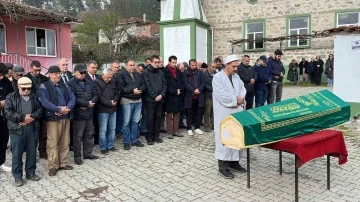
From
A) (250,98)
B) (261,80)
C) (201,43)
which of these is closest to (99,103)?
(250,98)

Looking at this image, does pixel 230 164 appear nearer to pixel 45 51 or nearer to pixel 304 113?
pixel 304 113

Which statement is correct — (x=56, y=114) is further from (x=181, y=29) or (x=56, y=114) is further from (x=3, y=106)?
(x=181, y=29)

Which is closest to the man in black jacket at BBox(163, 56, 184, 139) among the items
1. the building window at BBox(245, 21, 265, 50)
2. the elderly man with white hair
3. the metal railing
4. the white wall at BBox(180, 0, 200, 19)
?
the elderly man with white hair

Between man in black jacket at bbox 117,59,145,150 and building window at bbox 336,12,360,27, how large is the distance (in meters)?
16.7

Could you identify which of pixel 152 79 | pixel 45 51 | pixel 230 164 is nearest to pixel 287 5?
pixel 45 51

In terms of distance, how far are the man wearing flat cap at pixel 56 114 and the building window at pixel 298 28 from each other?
60.1 feet

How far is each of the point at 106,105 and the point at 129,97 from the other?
25.7 inches

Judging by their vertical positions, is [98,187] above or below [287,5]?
below

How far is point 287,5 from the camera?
21.2 metres

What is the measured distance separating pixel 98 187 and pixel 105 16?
27.5 metres

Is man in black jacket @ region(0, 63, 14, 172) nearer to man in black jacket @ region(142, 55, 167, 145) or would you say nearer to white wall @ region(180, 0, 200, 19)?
man in black jacket @ region(142, 55, 167, 145)

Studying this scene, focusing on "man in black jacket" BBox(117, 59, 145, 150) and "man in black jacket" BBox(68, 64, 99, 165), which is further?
"man in black jacket" BBox(117, 59, 145, 150)

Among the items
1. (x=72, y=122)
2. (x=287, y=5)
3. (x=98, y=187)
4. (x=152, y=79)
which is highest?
(x=287, y=5)

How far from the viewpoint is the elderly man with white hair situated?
6.34 meters
